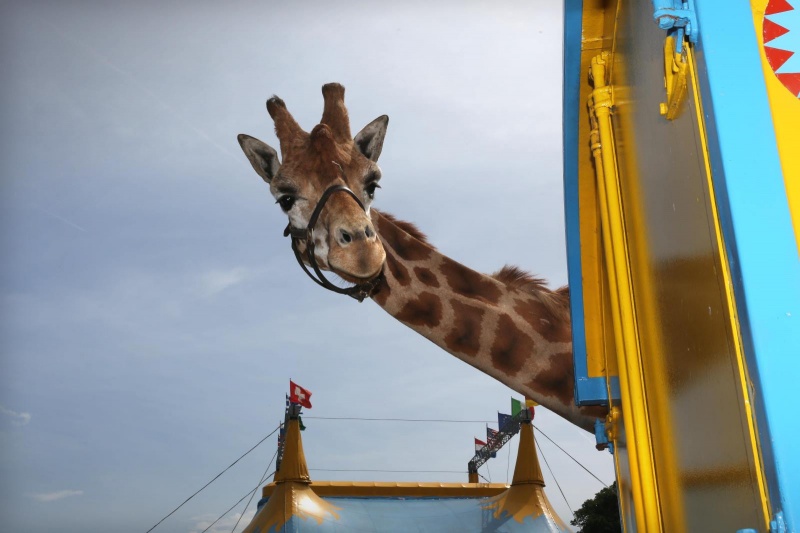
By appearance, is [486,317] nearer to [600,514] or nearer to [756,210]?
[756,210]

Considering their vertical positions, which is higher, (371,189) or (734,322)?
(371,189)

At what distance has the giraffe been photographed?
15.1ft

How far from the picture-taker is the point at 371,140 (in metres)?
5.41

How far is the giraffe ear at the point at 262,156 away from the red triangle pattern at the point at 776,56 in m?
4.34

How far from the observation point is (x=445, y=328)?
510 cm

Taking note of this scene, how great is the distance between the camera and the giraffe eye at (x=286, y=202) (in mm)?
4930

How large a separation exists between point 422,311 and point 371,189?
37.0 inches

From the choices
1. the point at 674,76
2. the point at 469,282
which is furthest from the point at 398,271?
the point at 674,76

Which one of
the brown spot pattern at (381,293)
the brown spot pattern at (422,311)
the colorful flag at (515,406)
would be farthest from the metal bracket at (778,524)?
the colorful flag at (515,406)

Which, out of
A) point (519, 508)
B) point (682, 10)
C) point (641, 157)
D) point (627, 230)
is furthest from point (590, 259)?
point (519, 508)

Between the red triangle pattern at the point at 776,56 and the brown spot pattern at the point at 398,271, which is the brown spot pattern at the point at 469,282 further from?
the red triangle pattern at the point at 776,56

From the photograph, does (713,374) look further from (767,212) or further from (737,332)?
(767,212)

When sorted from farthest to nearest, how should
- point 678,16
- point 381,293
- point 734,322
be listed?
point 381,293, point 678,16, point 734,322

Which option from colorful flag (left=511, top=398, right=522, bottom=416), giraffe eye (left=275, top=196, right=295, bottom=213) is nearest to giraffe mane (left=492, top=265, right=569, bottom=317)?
giraffe eye (left=275, top=196, right=295, bottom=213)
